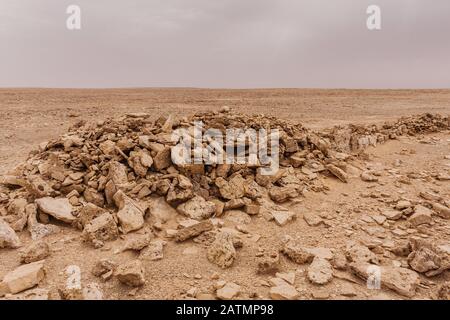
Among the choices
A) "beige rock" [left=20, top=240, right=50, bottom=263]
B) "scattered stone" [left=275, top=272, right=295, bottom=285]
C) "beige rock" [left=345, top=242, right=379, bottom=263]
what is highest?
"beige rock" [left=20, top=240, right=50, bottom=263]

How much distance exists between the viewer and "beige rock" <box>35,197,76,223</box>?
4.30m

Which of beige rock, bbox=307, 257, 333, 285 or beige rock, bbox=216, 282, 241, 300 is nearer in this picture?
beige rock, bbox=216, 282, 241, 300

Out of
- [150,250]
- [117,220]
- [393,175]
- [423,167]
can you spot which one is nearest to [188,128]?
[117,220]

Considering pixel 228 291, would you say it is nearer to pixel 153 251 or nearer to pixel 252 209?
pixel 153 251

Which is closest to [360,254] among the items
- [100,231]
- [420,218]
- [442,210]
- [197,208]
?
[420,218]

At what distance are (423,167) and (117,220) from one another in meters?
5.90

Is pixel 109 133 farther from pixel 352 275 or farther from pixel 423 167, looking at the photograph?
pixel 423 167

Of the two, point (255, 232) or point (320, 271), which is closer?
point (320, 271)

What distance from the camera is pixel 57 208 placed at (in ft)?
14.4

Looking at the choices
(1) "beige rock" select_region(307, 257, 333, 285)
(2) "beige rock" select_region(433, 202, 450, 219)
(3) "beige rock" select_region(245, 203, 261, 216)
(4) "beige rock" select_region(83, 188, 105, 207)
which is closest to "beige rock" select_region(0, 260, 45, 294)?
(4) "beige rock" select_region(83, 188, 105, 207)

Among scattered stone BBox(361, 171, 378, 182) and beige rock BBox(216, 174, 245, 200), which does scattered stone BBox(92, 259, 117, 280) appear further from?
scattered stone BBox(361, 171, 378, 182)

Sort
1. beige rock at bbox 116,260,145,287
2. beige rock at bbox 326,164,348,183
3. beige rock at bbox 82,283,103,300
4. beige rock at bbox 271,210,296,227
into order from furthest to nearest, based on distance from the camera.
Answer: beige rock at bbox 326,164,348,183
beige rock at bbox 271,210,296,227
beige rock at bbox 116,260,145,287
beige rock at bbox 82,283,103,300

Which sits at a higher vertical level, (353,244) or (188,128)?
(188,128)

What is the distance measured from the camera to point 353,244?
4133 millimetres
